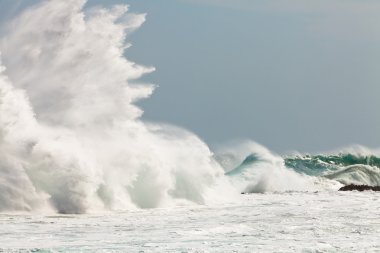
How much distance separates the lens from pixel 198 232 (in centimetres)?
1712

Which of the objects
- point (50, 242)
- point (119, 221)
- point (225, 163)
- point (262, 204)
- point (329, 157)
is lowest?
point (50, 242)

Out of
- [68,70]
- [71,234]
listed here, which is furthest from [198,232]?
[68,70]

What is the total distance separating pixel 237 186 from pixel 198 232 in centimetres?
2149

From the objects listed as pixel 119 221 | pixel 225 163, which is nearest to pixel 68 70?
pixel 119 221

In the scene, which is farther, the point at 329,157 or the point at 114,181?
the point at 329,157

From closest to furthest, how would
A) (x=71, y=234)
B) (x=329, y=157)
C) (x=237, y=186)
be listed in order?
(x=71, y=234), (x=237, y=186), (x=329, y=157)

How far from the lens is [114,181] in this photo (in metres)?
24.8

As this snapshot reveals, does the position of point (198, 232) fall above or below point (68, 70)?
below

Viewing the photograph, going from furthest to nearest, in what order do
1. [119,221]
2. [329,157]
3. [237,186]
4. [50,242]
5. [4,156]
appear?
[329,157] < [237,186] < [4,156] < [119,221] < [50,242]

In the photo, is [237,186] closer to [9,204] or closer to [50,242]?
[9,204]

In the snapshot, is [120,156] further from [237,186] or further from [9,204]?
[237,186]

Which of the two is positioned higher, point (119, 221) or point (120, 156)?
point (120, 156)

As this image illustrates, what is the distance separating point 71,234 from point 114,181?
8.21m

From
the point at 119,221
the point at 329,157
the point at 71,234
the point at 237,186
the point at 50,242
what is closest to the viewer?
the point at 50,242
